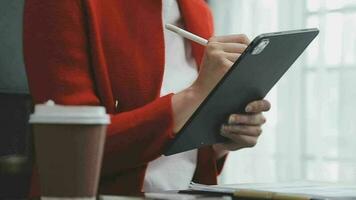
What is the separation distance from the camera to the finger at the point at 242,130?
101cm

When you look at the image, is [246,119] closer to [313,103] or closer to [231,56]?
[231,56]

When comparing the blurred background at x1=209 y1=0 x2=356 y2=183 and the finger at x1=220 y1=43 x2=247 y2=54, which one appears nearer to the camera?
the finger at x1=220 y1=43 x2=247 y2=54

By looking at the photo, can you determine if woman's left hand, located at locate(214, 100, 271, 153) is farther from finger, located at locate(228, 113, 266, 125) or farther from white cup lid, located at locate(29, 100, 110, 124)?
white cup lid, located at locate(29, 100, 110, 124)

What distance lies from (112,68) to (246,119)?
0.76 ft

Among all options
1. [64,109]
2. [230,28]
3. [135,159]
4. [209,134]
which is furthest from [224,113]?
→ [230,28]

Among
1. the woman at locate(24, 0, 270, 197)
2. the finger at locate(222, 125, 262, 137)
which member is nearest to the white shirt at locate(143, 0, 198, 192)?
the woman at locate(24, 0, 270, 197)

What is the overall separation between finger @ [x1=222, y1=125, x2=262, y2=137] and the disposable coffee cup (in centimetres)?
43

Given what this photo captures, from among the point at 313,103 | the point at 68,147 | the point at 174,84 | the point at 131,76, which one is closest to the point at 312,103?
the point at 313,103

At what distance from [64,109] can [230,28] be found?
88.8 inches

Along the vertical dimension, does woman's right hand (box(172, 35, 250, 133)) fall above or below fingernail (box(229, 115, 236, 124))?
above

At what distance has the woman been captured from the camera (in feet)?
3.04

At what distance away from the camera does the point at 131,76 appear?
1.05 m

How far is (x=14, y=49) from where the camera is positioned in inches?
47.3

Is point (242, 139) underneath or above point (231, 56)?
underneath
